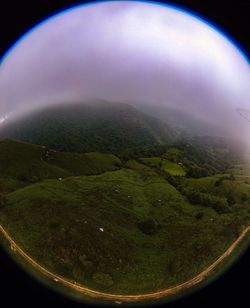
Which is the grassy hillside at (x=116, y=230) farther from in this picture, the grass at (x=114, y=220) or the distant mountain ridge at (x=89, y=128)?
the distant mountain ridge at (x=89, y=128)

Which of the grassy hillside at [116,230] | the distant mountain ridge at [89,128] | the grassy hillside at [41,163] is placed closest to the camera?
the grassy hillside at [116,230]

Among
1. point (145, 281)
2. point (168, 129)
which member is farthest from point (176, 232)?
point (168, 129)

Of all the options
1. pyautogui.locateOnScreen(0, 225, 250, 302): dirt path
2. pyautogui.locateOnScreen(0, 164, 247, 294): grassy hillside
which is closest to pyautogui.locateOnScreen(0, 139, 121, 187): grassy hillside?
pyautogui.locateOnScreen(0, 164, 247, 294): grassy hillside

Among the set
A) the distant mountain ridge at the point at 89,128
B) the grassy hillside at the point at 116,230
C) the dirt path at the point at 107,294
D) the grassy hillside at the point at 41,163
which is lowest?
the dirt path at the point at 107,294

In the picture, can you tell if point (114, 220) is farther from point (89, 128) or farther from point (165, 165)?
point (89, 128)

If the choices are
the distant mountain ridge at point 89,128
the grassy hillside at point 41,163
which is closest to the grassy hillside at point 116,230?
the grassy hillside at point 41,163

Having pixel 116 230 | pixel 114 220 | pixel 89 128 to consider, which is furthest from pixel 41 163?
pixel 116 230
